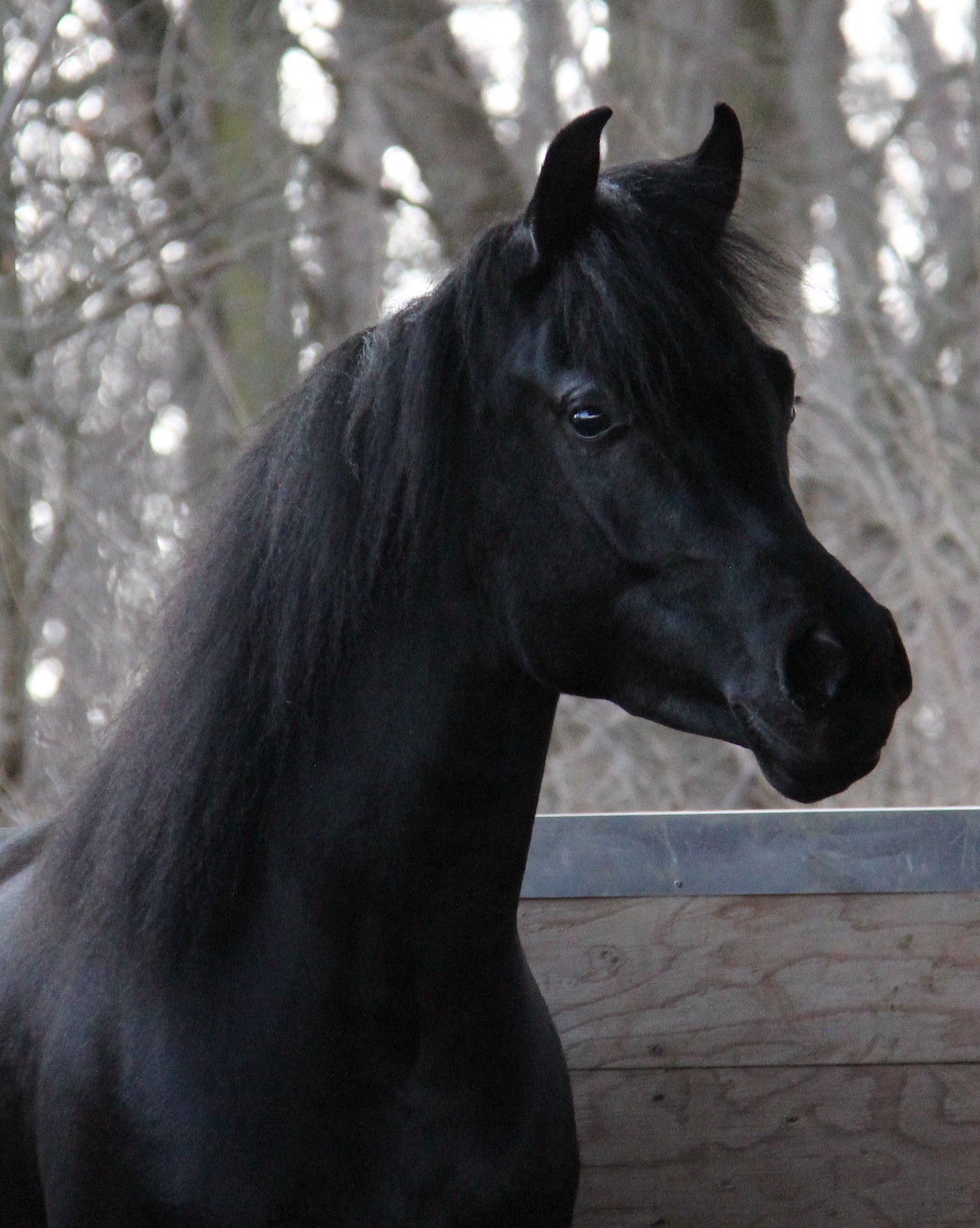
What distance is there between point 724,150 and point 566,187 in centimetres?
29

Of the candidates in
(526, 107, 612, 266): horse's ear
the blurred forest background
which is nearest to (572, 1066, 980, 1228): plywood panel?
(526, 107, 612, 266): horse's ear

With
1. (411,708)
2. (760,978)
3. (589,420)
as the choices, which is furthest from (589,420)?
(760,978)

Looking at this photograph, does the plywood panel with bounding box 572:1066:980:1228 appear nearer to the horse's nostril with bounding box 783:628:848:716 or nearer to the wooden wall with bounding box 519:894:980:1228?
the wooden wall with bounding box 519:894:980:1228

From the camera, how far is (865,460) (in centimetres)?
457

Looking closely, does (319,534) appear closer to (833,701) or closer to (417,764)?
(417,764)

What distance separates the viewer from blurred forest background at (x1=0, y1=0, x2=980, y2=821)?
4129 mm

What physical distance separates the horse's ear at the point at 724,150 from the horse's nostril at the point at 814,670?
1.77 feet

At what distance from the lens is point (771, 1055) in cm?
194

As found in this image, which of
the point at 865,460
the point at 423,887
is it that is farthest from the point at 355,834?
the point at 865,460

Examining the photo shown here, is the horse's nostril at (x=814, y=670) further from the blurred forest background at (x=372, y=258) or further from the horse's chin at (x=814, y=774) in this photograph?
the blurred forest background at (x=372, y=258)

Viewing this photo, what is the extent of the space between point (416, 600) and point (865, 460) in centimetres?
347

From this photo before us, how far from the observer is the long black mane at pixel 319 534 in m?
1.34

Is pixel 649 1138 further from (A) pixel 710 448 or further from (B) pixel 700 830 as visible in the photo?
(A) pixel 710 448

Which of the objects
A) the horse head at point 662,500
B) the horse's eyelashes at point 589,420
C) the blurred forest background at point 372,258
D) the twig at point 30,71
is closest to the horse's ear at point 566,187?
the horse head at point 662,500
